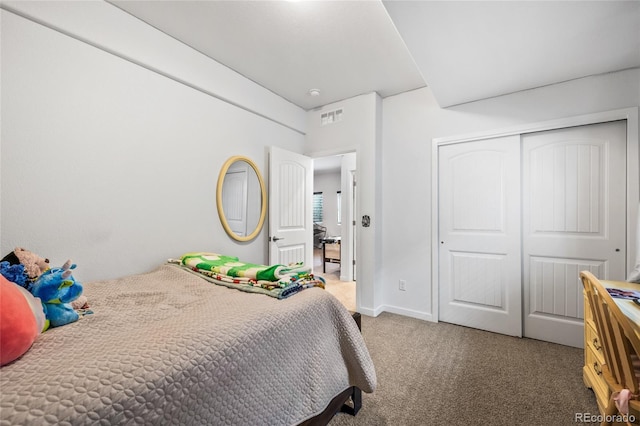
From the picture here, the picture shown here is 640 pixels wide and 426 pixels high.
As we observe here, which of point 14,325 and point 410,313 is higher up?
point 14,325

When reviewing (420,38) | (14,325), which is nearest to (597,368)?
(420,38)

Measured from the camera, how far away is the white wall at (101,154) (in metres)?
1.55

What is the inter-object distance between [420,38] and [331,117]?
1.72 meters

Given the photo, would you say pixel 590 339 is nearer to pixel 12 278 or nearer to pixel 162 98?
pixel 12 278

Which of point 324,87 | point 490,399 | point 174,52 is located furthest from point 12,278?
point 324,87

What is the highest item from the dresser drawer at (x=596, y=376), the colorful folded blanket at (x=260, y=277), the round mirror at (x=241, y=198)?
the round mirror at (x=241, y=198)

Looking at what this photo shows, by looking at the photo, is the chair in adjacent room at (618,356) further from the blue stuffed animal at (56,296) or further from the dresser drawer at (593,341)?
the blue stuffed animal at (56,296)

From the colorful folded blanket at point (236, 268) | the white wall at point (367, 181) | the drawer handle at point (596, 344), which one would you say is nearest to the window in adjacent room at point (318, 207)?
the white wall at point (367, 181)

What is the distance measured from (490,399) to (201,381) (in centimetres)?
176

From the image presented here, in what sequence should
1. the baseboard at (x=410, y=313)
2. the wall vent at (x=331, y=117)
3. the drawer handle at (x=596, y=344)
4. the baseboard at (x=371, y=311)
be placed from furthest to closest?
the wall vent at (x=331, y=117) → the baseboard at (x=371, y=311) → the baseboard at (x=410, y=313) → the drawer handle at (x=596, y=344)

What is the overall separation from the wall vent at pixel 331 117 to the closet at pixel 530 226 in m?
1.25

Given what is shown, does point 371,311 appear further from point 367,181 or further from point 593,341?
point 593,341

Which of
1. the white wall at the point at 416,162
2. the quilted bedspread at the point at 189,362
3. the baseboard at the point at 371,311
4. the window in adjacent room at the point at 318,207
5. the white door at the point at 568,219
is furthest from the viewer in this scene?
the window in adjacent room at the point at 318,207

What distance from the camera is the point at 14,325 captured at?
78 cm
